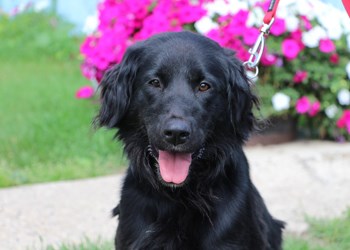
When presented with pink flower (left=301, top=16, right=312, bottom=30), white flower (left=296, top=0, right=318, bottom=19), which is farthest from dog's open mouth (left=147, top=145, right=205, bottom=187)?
white flower (left=296, top=0, right=318, bottom=19)

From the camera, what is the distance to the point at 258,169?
5723 millimetres

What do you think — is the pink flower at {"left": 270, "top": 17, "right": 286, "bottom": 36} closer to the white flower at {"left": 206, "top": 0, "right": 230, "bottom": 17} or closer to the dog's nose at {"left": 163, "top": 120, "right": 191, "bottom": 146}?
the white flower at {"left": 206, "top": 0, "right": 230, "bottom": 17}

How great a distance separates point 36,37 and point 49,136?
566 centimetres

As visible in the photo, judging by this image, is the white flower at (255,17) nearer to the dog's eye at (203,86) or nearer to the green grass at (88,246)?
the green grass at (88,246)

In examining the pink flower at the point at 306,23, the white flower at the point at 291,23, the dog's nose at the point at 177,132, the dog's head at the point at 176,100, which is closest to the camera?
the dog's nose at the point at 177,132

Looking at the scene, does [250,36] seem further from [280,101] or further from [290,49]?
[280,101]

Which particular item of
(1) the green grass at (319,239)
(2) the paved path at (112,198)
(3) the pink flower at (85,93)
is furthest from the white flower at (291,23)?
(3) the pink flower at (85,93)

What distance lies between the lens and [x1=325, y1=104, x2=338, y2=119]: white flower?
6328mm

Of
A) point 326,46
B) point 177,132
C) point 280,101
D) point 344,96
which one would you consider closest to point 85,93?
point 280,101

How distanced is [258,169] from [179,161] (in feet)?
9.08

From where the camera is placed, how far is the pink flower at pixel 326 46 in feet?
20.7

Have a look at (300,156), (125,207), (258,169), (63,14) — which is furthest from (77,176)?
(63,14)

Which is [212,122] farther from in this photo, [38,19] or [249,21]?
[38,19]

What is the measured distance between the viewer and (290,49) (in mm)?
6180
